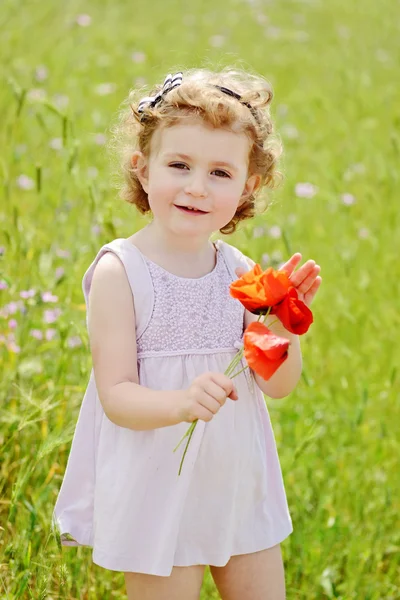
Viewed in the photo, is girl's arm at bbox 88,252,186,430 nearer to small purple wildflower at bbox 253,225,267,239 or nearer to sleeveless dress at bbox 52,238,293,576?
sleeveless dress at bbox 52,238,293,576

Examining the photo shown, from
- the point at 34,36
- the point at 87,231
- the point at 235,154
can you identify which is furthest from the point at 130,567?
the point at 34,36

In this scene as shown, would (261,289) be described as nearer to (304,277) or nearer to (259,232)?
(304,277)

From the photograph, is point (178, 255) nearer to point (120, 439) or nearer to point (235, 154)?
point (235, 154)

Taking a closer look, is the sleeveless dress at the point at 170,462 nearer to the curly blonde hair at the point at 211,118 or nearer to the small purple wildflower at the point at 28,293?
the curly blonde hair at the point at 211,118

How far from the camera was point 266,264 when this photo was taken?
256 cm

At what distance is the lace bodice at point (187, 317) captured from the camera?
160 cm

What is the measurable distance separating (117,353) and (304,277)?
13.2 inches

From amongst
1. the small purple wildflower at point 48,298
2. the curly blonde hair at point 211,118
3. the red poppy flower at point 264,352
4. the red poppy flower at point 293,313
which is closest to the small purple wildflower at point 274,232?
the small purple wildflower at point 48,298

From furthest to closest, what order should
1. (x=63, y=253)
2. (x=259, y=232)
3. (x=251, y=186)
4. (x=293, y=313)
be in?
1. (x=259, y=232)
2. (x=63, y=253)
3. (x=251, y=186)
4. (x=293, y=313)

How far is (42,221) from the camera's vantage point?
10.5ft

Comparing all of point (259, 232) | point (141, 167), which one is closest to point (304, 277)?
point (141, 167)

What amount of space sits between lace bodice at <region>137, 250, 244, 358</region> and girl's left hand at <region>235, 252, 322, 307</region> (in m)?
0.15

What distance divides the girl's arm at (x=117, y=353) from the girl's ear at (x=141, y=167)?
17 centimetres

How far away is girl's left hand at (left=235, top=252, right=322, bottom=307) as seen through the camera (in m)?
1.55
